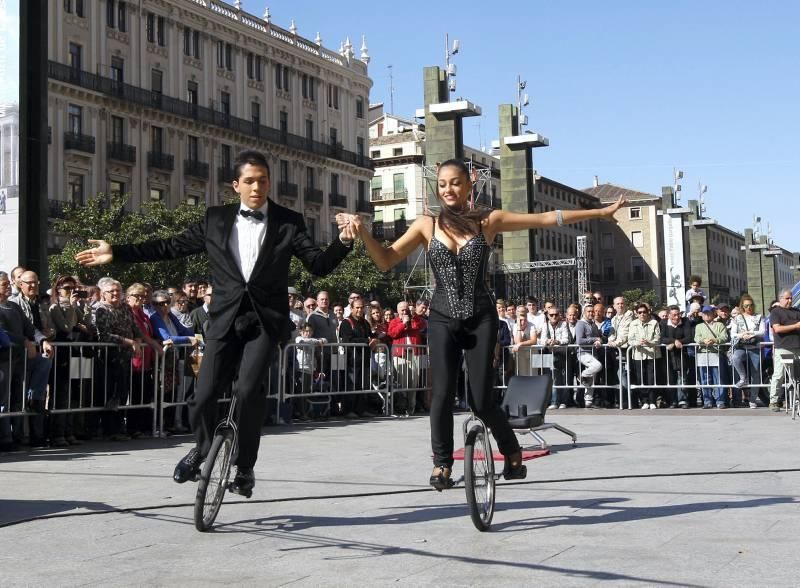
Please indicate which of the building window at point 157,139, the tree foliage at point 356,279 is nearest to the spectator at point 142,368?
the tree foliage at point 356,279

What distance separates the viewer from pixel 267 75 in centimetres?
7175

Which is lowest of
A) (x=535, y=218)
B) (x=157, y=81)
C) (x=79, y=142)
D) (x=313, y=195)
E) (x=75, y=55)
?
(x=535, y=218)

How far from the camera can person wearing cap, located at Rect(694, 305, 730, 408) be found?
18.9 meters

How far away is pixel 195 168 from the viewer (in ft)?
208

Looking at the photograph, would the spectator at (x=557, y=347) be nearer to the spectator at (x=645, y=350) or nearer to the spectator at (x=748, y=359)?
the spectator at (x=645, y=350)

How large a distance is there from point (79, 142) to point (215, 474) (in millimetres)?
52014

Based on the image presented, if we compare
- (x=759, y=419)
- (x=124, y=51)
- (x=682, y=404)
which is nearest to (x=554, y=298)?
(x=682, y=404)

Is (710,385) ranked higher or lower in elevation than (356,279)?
lower

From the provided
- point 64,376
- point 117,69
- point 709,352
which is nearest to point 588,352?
point 709,352

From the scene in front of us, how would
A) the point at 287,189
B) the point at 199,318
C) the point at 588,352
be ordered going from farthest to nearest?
the point at 287,189 → the point at 588,352 → the point at 199,318

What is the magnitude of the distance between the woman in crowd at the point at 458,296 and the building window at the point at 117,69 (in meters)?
55.6

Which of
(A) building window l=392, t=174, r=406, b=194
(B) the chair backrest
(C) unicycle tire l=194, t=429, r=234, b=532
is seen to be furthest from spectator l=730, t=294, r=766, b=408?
(A) building window l=392, t=174, r=406, b=194

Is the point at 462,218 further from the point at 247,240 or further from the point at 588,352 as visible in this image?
the point at 588,352

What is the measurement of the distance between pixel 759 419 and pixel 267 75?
196ft
